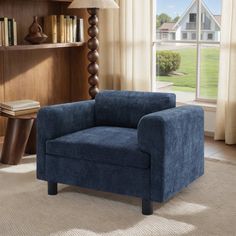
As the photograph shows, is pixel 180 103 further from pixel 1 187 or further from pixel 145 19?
pixel 1 187

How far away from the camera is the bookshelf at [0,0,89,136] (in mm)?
5141

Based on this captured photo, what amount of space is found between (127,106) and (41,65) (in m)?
2.02

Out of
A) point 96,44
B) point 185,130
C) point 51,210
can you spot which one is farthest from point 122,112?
point 96,44

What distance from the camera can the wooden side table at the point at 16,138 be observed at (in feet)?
14.0

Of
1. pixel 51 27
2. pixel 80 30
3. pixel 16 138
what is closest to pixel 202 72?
pixel 80 30

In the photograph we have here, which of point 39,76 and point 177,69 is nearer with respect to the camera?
point 39,76

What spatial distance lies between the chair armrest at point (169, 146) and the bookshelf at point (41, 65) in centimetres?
205

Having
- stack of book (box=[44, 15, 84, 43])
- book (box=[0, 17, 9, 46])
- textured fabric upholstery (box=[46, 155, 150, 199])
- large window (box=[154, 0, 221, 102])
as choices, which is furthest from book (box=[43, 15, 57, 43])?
textured fabric upholstery (box=[46, 155, 150, 199])

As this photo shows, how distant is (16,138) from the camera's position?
427 cm

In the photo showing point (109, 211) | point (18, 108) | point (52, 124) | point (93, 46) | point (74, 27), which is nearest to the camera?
point (109, 211)

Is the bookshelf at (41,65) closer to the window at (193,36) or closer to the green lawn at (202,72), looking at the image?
the green lawn at (202,72)

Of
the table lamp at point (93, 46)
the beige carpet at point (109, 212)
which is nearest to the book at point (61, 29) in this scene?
the table lamp at point (93, 46)

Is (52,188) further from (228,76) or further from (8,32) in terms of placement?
(228,76)

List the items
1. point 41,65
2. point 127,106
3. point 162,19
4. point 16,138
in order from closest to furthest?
point 127,106 < point 16,138 < point 41,65 < point 162,19
